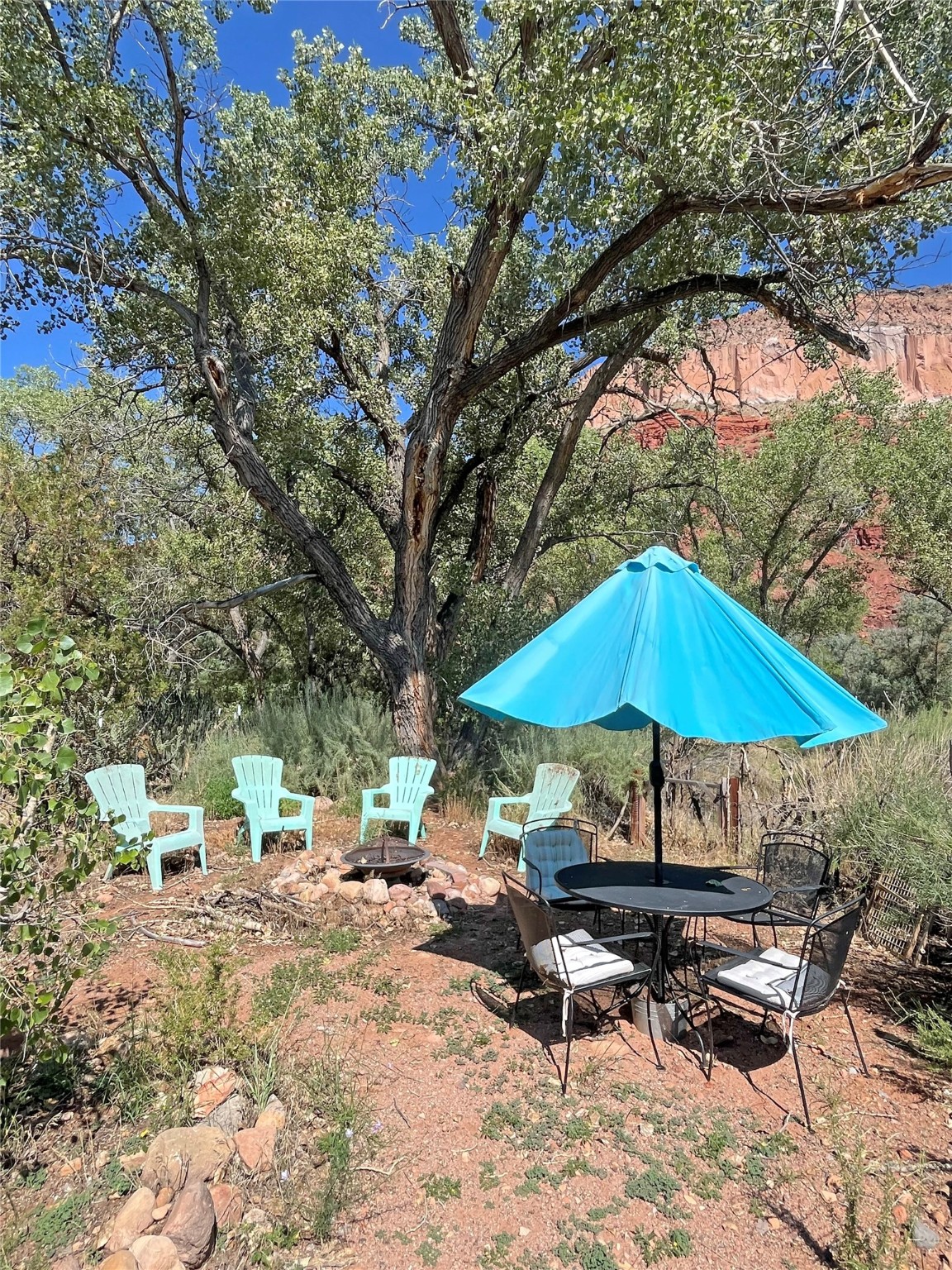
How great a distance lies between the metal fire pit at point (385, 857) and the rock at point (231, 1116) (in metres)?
2.48

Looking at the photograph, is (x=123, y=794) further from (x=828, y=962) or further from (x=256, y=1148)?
(x=828, y=962)

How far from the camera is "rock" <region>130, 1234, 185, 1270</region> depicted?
2117 mm

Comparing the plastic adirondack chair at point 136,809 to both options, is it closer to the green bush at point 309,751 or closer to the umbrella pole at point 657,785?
the green bush at point 309,751

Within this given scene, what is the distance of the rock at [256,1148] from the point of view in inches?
105

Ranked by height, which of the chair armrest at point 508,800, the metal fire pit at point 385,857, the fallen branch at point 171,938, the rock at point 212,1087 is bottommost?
the fallen branch at point 171,938

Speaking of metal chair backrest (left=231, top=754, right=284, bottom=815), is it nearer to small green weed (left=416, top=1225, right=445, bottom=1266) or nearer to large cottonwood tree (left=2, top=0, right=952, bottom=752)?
large cottonwood tree (left=2, top=0, right=952, bottom=752)

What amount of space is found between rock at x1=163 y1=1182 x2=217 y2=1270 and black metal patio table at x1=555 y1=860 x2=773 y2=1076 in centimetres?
203

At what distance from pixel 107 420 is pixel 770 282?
7.28 meters

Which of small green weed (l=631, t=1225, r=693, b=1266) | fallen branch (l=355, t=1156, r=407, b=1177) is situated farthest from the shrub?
small green weed (l=631, t=1225, r=693, b=1266)

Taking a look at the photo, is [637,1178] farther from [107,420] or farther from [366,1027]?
[107,420]

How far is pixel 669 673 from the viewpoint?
3527 mm

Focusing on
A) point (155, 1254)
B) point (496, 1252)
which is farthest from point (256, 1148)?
point (496, 1252)

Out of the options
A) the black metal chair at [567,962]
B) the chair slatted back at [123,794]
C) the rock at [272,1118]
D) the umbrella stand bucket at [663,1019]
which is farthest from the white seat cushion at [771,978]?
the chair slatted back at [123,794]

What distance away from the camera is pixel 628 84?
507 centimetres
